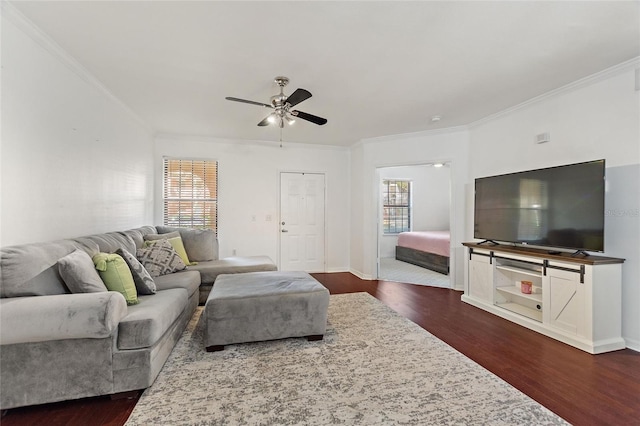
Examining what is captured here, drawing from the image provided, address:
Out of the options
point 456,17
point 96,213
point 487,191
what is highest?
point 456,17

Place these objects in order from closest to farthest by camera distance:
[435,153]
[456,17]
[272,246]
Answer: [456,17], [435,153], [272,246]

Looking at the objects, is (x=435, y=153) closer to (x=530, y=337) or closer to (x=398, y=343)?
(x=530, y=337)

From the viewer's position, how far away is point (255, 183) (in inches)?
217

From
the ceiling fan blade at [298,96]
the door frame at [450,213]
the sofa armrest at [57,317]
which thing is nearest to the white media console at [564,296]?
the door frame at [450,213]

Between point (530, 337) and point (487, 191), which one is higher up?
point (487, 191)

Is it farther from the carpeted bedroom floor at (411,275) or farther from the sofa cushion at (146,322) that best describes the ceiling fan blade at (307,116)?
the carpeted bedroom floor at (411,275)

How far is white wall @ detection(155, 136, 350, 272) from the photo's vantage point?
5258mm

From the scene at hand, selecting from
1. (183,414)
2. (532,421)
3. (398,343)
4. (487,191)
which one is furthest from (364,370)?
(487,191)

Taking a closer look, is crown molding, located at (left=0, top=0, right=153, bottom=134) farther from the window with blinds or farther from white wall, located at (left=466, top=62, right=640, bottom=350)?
white wall, located at (left=466, top=62, right=640, bottom=350)

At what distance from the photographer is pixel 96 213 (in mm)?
3102

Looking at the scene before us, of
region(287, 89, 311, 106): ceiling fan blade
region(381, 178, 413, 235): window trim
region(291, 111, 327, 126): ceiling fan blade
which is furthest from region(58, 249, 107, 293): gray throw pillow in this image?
region(381, 178, 413, 235): window trim

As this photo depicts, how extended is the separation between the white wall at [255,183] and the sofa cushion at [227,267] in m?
1.31

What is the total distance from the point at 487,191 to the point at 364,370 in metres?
2.85

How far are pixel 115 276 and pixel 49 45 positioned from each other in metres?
1.87
